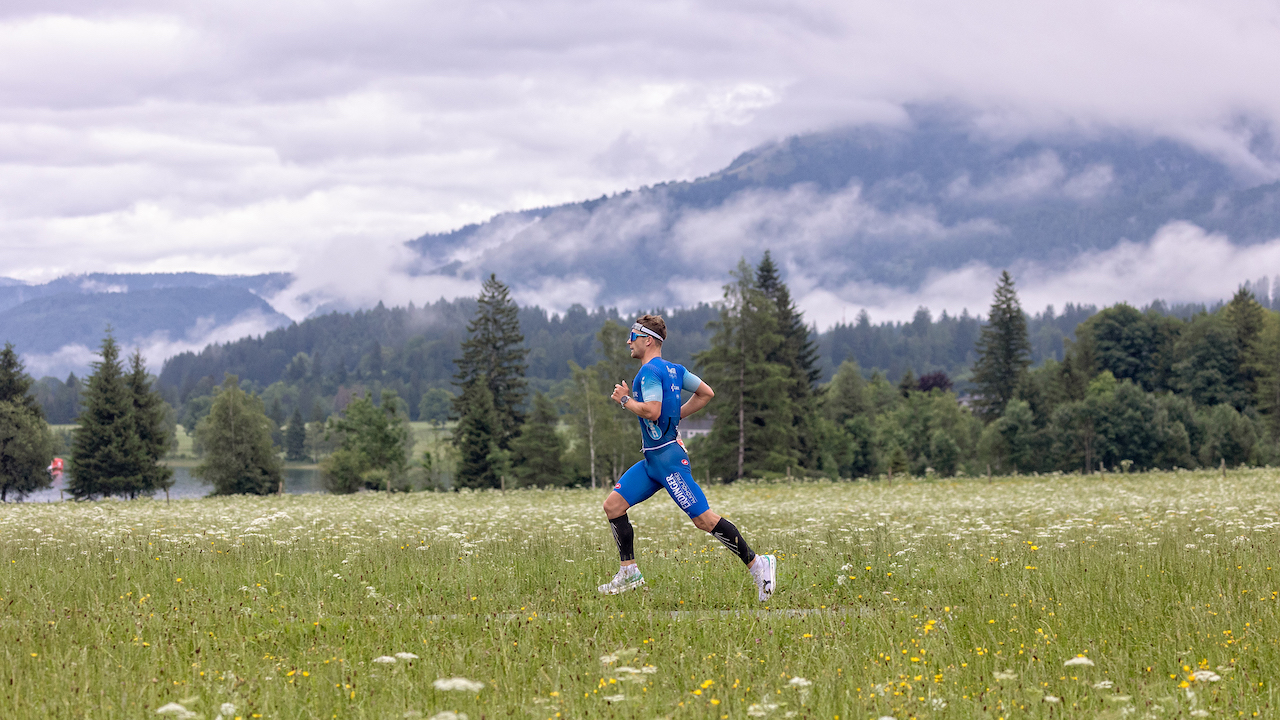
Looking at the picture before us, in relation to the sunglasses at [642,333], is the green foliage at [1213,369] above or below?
above

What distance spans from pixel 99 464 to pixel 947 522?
62261 mm

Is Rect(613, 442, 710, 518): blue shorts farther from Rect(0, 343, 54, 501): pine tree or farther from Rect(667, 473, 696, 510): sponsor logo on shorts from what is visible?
Rect(0, 343, 54, 501): pine tree

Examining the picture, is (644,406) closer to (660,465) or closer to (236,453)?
(660,465)

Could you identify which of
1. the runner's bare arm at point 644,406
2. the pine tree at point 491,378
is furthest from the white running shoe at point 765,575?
the pine tree at point 491,378

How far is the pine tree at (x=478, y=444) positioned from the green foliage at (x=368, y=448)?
12.7m

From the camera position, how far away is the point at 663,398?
8688mm

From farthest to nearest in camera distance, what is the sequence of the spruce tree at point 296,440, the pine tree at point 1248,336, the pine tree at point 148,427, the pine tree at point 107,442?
the spruce tree at point 296,440
the pine tree at point 1248,336
the pine tree at point 148,427
the pine tree at point 107,442

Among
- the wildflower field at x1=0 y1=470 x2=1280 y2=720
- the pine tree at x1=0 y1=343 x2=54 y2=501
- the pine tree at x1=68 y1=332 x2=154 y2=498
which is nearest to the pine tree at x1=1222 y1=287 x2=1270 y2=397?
the wildflower field at x1=0 y1=470 x2=1280 y2=720

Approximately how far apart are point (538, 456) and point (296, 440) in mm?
139769

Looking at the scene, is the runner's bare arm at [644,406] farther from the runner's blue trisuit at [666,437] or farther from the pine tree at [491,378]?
the pine tree at [491,378]

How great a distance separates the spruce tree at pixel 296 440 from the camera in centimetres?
19275

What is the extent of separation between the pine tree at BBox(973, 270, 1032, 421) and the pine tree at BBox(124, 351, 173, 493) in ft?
249

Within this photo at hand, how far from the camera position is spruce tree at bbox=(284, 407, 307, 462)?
192750 mm

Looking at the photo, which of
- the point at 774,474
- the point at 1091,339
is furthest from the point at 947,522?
the point at 1091,339
